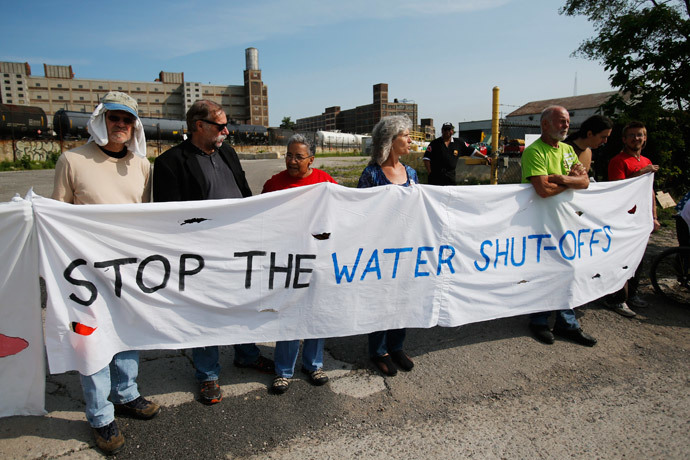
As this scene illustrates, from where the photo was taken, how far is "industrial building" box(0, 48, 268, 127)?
284 feet

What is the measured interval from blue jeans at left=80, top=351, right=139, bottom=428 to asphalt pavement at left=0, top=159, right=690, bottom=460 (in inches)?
6.7

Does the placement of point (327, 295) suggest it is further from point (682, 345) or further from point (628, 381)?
point (682, 345)

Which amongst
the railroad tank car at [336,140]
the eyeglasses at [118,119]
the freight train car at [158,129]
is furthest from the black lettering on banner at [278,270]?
the railroad tank car at [336,140]

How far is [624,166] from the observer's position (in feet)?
14.3

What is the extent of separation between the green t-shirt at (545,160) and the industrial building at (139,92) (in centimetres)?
9113

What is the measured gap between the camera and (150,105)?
97250 millimetres

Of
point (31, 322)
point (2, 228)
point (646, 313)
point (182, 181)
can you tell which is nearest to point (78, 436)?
point (31, 322)

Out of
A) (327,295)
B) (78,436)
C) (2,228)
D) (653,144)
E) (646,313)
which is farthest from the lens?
(653,144)

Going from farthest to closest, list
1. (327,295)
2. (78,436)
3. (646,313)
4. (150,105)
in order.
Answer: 1. (150,105)
2. (646,313)
3. (327,295)
4. (78,436)

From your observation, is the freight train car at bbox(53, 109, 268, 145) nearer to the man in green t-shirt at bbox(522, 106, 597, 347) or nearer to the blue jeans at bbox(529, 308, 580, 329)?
the man in green t-shirt at bbox(522, 106, 597, 347)

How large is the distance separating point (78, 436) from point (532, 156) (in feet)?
12.7

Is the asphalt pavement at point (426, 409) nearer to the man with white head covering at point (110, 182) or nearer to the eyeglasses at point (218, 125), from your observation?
the man with white head covering at point (110, 182)

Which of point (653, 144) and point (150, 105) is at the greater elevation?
point (150, 105)

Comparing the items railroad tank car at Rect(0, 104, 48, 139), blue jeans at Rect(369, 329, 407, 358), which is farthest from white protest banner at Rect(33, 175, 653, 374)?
railroad tank car at Rect(0, 104, 48, 139)
